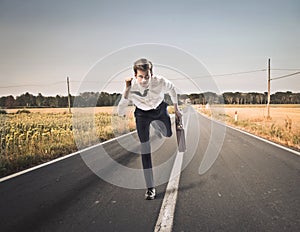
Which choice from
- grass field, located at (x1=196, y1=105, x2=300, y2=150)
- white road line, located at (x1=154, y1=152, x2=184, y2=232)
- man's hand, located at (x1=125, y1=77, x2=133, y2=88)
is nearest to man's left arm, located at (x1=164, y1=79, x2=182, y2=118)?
man's hand, located at (x1=125, y1=77, x2=133, y2=88)

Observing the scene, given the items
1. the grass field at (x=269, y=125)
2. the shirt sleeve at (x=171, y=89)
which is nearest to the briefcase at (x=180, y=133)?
the shirt sleeve at (x=171, y=89)

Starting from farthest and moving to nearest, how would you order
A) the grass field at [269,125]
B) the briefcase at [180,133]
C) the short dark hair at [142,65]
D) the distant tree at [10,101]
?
the distant tree at [10,101] < the grass field at [269,125] < the briefcase at [180,133] < the short dark hair at [142,65]

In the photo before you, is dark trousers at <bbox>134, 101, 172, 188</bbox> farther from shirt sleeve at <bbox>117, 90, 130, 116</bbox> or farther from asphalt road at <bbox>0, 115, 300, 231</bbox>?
asphalt road at <bbox>0, 115, 300, 231</bbox>

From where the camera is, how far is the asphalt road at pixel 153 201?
286 centimetres

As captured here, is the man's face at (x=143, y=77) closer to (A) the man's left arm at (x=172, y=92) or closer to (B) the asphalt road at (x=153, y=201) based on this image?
(A) the man's left arm at (x=172, y=92)

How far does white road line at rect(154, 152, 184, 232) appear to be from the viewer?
2809mm

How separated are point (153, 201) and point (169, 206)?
30 centimetres

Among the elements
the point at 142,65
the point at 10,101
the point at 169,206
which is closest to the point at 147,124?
the point at 142,65

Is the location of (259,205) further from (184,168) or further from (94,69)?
(94,69)

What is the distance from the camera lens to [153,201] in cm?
360

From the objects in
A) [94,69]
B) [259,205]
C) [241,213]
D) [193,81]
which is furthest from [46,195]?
[193,81]

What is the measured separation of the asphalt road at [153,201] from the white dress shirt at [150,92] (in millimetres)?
1352

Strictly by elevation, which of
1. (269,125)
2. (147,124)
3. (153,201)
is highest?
(147,124)

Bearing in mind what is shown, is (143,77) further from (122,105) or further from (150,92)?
(122,105)
